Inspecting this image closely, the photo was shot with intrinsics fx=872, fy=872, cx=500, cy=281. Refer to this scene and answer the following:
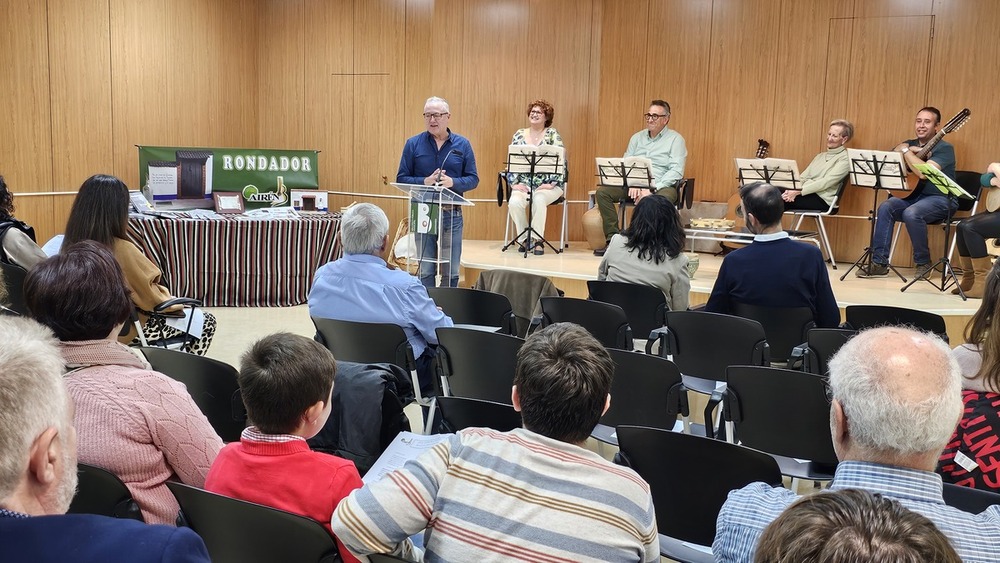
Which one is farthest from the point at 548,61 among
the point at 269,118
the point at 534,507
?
the point at 534,507

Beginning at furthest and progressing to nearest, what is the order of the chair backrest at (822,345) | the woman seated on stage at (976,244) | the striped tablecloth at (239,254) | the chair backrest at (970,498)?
the striped tablecloth at (239,254) < the woman seated on stage at (976,244) < the chair backrest at (822,345) < the chair backrest at (970,498)

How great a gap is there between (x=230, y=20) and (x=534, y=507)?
10115 mm

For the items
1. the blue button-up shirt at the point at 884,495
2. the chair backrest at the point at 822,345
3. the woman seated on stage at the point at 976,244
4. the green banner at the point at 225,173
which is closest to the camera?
the blue button-up shirt at the point at 884,495

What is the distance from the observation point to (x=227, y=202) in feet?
28.0

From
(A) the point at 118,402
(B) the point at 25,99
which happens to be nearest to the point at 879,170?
(A) the point at 118,402

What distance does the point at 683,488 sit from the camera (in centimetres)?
232

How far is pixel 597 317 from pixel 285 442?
2552 millimetres

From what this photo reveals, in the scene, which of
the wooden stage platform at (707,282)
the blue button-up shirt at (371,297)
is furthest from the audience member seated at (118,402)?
the wooden stage platform at (707,282)

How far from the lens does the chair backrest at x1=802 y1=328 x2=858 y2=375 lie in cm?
365

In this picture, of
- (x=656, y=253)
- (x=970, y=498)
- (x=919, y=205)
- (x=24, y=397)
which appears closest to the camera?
(x=24, y=397)

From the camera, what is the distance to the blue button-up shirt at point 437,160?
6.66 metres

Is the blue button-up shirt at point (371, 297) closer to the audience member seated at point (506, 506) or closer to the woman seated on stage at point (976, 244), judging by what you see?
the audience member seated at point (506, 506)

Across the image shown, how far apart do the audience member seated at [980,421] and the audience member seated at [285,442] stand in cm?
156

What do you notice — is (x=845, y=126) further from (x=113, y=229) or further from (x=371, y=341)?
(x=113, y=229)
